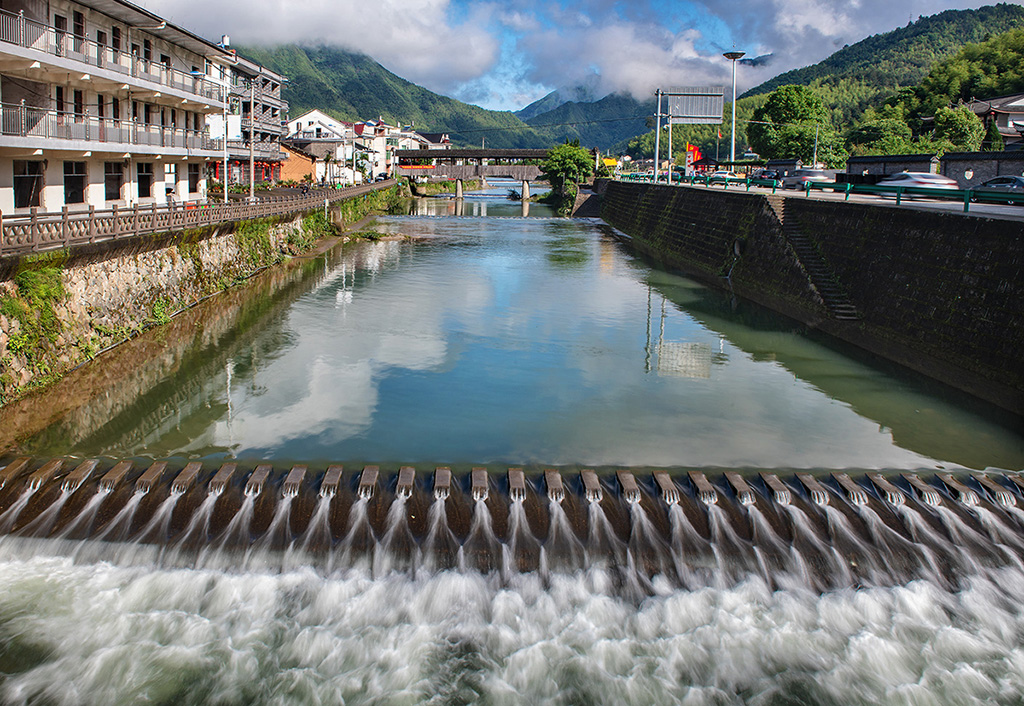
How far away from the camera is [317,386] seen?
20094mm

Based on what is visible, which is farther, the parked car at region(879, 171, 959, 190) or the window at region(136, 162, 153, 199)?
the parked car at region(879, 171, 959, 190)

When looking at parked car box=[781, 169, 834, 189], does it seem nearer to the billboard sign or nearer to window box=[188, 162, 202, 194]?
the billboard sign

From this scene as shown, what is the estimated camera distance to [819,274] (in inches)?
1143

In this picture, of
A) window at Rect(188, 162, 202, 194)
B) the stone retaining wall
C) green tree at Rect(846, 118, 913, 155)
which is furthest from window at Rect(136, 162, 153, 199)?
green tree at Rect(846, 118, 913, 155)

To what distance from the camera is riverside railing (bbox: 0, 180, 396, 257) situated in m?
18.4

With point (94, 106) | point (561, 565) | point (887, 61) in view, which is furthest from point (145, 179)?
point (887, 61)

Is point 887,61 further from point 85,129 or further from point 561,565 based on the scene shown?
point 561,565

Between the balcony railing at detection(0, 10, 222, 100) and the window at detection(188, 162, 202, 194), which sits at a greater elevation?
the balcony railing at detection(0, 10, 222, 100)

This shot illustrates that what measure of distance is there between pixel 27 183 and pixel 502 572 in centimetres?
2443

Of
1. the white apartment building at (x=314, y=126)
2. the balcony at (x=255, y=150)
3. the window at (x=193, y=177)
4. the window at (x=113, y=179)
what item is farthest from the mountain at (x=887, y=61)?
the window at (x=113, y=179)

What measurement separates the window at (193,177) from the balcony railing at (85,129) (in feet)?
11.4

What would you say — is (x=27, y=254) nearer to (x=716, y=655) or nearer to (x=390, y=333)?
(x=390, y=333)

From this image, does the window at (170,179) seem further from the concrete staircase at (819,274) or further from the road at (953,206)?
the road at (953,206)

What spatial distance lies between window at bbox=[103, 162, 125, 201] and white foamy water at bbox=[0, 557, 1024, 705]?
26.1 meters
